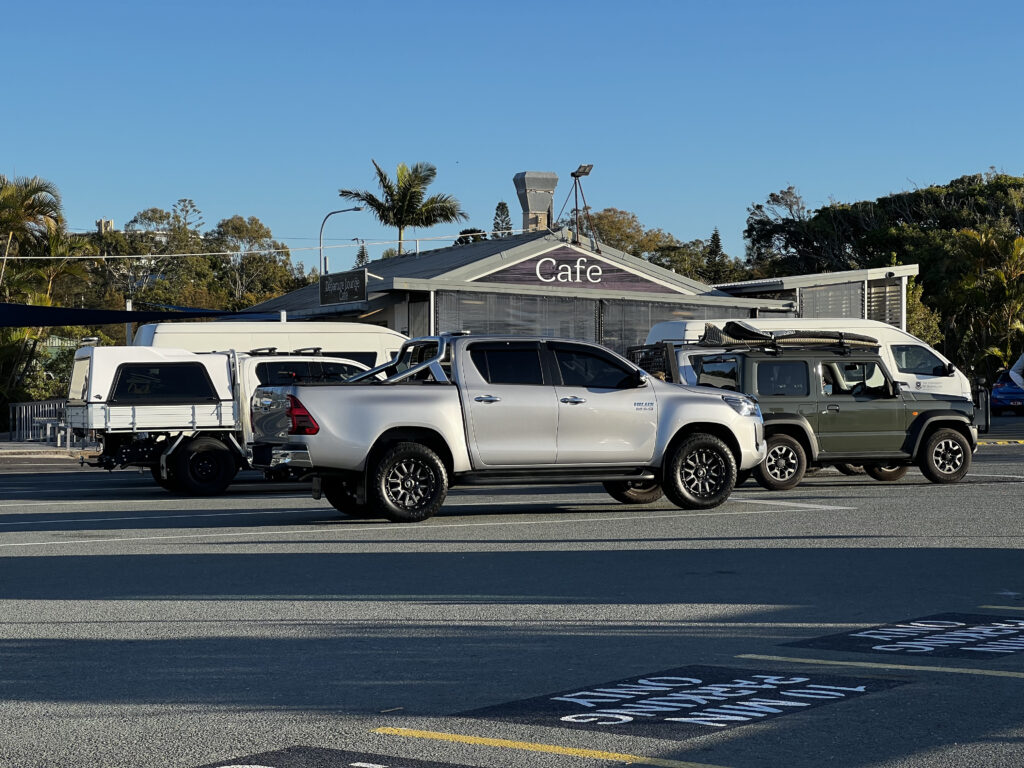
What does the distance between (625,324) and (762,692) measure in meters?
29.1

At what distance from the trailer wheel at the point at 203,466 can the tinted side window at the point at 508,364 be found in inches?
213

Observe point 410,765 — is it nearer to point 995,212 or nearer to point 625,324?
point 625,324

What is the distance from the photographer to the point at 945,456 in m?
19.8

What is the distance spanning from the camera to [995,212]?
72.8 m

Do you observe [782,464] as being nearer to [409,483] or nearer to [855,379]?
[855,379]

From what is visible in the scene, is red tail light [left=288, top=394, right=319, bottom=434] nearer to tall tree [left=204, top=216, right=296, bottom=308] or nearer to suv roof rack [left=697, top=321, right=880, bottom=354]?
suv roof rack [left=697, top=321, right=880, bottom=354]

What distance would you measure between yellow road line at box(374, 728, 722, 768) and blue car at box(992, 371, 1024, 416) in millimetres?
42609

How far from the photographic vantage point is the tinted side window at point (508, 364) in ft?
51.9

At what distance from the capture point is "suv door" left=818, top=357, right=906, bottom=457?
1906 cm

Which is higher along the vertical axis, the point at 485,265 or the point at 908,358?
the point at 485,265

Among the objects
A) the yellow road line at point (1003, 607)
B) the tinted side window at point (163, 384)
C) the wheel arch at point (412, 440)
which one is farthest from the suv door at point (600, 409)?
the yellow road line at point (1003, 607)

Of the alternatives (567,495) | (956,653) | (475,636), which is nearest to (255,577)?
(475,636)

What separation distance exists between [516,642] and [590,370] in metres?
8.29

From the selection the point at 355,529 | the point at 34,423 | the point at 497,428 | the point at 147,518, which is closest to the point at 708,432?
the point at 497,428
